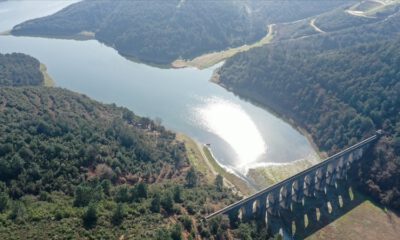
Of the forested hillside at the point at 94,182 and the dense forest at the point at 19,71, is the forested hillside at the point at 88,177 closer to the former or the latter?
the forested hillside at the point at 94,182

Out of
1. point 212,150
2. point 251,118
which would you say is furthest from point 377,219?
point 251,118

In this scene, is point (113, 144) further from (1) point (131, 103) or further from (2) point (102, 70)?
(2) point (102, 70)

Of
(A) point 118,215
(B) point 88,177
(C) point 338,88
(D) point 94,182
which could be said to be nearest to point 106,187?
(D) point 94,182

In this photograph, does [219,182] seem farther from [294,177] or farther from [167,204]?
[167,204]

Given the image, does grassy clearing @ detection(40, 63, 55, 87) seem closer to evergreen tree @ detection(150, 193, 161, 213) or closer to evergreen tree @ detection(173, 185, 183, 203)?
evergreen tree @ detection(173, 185, 183, 203)

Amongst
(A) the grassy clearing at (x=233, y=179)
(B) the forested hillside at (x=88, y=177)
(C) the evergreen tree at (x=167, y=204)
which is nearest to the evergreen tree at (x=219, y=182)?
(B) the forested hillside at (x=88, y=177)
